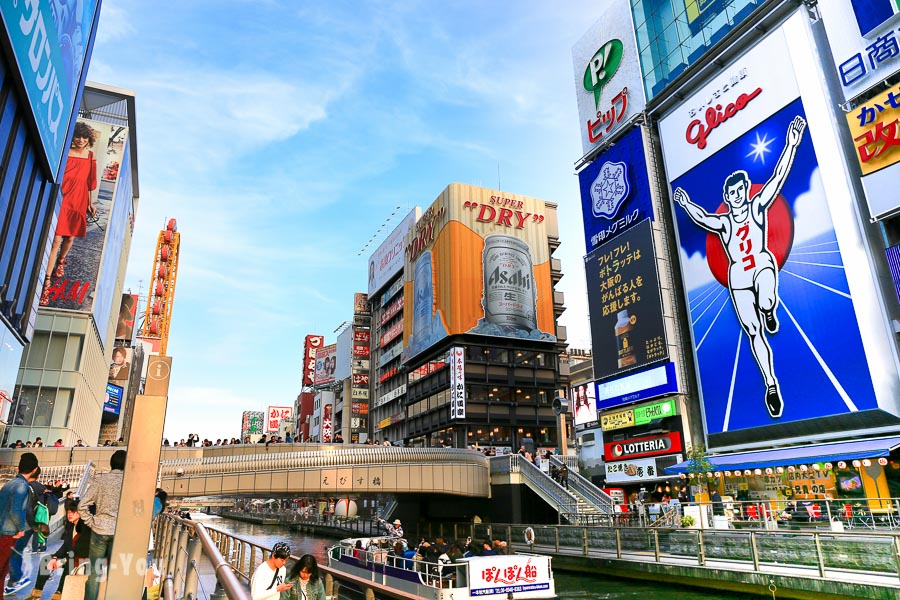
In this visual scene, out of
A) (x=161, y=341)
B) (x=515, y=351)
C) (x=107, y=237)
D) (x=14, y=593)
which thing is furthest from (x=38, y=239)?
(x=161, y=341)

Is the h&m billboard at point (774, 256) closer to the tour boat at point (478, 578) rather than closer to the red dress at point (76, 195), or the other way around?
the tour boat at point (478, 578)

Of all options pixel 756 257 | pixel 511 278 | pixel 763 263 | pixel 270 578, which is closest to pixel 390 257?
pixel 511 278

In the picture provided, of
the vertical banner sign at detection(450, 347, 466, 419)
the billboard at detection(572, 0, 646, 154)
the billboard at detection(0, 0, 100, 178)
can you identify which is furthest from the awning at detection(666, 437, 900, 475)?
the billboard at detection(0, 0, 100, 178)

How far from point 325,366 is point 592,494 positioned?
9986 centimetres

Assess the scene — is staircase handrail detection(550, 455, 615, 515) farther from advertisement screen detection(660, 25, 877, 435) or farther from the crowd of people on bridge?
the crowd of people on bridge

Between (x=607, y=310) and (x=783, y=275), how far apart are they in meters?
15.1

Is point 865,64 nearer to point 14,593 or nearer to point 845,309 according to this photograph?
point 845,309

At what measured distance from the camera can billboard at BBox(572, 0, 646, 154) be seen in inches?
2003

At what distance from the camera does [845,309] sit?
31109mm

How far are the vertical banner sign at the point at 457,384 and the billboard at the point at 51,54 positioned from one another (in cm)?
4389

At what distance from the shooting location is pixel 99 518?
6.88 m

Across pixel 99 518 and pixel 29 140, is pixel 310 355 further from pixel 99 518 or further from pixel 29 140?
pixel 99 518

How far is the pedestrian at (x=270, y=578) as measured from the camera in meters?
6.29

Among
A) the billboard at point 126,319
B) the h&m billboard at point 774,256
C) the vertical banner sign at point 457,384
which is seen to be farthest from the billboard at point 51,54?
the billboard at point 126,319
